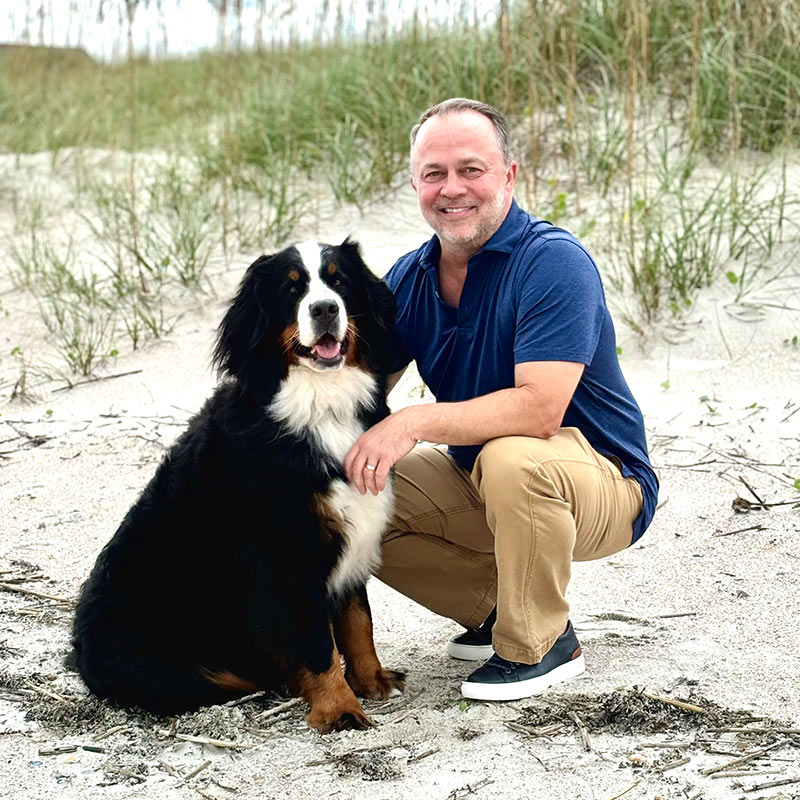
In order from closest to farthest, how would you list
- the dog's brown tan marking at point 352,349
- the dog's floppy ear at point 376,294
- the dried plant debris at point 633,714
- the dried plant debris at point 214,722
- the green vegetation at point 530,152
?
the dried plant debris at point 633,714, the dried plant debris at point 214,722, the dog's brown tan marking at point 352,349, the dog's floppy ear at point 376,294, the green vegetation at point 530,152

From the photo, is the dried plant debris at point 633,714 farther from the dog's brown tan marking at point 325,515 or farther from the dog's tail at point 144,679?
the dog's tail at point 144,679

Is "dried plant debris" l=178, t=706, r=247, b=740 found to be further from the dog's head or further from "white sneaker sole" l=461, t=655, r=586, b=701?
the dog's head

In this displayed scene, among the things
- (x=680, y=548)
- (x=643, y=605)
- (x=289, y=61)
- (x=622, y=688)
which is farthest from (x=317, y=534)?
(x=289, y=61)

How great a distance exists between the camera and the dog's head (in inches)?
109

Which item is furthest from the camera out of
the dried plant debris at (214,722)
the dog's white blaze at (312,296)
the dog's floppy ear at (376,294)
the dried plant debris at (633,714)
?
the dog's floppy ear at (376,294)

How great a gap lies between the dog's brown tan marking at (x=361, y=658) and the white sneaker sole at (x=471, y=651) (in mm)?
290

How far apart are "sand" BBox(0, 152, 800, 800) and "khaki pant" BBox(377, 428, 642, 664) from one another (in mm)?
192

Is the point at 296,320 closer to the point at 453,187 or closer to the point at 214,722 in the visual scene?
the point at 453,187

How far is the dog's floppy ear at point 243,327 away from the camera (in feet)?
9.30

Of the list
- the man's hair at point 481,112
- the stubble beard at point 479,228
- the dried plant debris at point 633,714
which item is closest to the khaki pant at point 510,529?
the dried plant debris at point 633,714

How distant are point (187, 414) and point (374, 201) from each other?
229cm

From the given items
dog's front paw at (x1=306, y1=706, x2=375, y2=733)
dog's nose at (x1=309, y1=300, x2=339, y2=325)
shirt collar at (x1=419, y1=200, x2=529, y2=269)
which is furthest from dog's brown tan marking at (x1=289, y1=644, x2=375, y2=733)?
shirt collar at (x1=419, y1=200, x2=529, y2=269)

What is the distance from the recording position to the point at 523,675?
110 inches

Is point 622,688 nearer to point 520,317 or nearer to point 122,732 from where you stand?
point 520,317
